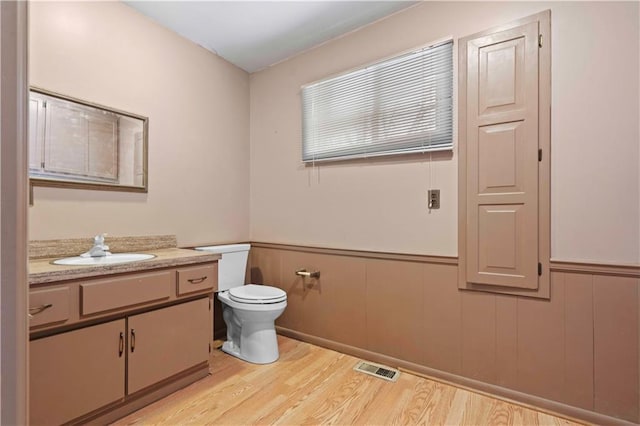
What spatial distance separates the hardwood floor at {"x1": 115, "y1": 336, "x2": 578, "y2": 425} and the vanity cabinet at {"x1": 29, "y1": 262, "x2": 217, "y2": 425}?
151 mm

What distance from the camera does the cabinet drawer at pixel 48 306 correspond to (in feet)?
4.38

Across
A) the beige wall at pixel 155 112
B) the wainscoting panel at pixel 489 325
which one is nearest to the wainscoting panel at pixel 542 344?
the wainscoting panel at pixel 489 325

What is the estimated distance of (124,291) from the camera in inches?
63.9

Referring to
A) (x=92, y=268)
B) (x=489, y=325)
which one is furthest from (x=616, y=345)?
(x=92, y=268)

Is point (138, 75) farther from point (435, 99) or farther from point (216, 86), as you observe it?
point (435, 99)

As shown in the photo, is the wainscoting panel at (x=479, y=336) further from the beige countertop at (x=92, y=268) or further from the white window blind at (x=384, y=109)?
the beige countertop at (x=92, y=268)

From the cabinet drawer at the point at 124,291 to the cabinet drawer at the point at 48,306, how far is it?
0.22ft

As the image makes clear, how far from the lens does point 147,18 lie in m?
2.26

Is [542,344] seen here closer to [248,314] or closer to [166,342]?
[248,314]

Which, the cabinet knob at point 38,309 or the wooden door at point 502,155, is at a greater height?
the wooden door at point 502,155

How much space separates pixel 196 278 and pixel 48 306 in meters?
0.73

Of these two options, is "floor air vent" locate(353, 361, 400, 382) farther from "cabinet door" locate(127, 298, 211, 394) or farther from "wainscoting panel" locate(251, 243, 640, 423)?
"cabinet door" locate(127, 298, 211, 394)

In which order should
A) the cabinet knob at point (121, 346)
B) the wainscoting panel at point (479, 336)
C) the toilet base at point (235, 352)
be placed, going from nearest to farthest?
1. the cabinet knob at point (121, 346)
2. the wainscoting panel at point (479, 336)
3. the toilet base at point (235, 352)

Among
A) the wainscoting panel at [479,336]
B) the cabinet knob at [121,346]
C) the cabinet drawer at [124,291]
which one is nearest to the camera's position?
the cabinet drawer at [124,291]
